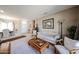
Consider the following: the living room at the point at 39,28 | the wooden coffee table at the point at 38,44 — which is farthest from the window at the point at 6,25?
the wooden coffee table at the point at 38,44

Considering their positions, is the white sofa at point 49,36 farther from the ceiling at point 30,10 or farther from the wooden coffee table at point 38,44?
the ceiling at point 30,10

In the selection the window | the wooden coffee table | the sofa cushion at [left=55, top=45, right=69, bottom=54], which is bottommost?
the sofa cushion at [left=55, top=45, right=69, bottom=54]

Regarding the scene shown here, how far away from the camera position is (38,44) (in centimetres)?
210

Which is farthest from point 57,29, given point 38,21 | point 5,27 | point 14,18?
point 5,27

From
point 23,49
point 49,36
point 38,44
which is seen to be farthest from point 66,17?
point 23,49

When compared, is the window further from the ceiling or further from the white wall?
the white wall

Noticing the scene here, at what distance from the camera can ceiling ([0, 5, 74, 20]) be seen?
200 centimetres

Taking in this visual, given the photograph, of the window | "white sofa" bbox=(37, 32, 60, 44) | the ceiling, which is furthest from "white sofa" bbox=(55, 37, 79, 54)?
the window

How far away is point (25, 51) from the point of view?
6.76 ft

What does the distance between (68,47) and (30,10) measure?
1.22m

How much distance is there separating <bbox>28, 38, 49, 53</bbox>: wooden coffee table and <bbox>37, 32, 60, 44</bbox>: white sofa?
0.09 m

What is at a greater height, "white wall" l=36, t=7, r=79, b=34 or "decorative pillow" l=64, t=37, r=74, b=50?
"white wall" l=36, t=7, r=79, b=34

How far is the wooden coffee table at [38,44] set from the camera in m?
2.05
